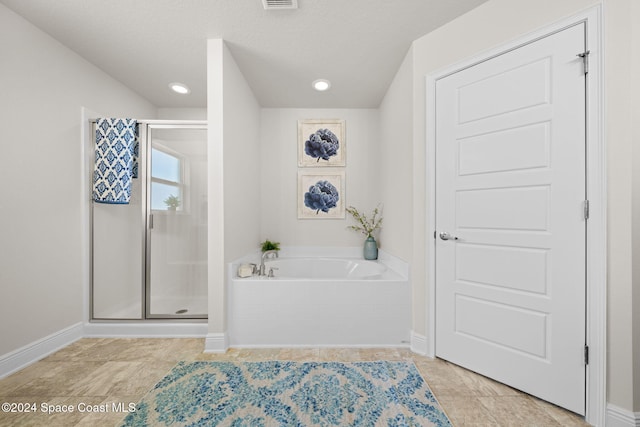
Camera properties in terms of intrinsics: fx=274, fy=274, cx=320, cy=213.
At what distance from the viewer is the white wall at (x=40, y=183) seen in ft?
5.84

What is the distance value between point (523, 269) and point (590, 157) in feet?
2.19

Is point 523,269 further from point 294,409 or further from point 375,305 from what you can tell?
point 294,409

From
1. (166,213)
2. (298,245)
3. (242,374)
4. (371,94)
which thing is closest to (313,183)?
(298,245)

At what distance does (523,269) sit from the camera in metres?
1.59

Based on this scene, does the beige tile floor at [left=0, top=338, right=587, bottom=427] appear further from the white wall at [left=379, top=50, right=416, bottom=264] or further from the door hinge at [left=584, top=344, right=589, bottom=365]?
the white wall at [left=379, top=50, right=416, bottom=264]

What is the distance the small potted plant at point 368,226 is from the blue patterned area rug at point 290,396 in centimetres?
137

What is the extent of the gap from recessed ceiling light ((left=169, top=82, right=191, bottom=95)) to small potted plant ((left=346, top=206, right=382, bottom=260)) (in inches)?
87.4

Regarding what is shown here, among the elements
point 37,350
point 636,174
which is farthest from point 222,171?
point 636,174

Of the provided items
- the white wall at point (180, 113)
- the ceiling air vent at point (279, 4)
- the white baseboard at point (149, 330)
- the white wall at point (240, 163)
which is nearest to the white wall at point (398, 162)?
the ceiling air vent at point (279, 4)

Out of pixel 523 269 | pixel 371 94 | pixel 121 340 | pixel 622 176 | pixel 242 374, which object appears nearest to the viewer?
pixel 622 176

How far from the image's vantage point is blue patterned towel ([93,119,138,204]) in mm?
2303

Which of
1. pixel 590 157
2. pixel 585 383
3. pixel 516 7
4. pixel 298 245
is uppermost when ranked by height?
pixel 516 7

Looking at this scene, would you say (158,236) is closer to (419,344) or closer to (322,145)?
(322,145)

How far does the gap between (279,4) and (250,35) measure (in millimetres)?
415
